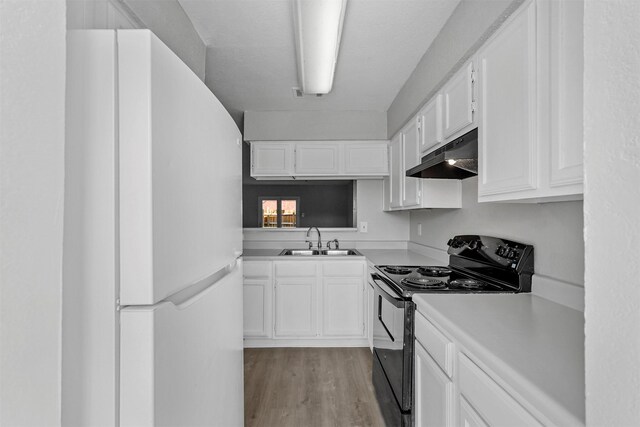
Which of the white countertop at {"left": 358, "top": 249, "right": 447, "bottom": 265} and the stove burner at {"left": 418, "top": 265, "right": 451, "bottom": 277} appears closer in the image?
the stove burner at {"left": 418, "top": 265, "right": 451, "bottom": 277}

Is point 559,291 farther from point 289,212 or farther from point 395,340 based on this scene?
point 289,212

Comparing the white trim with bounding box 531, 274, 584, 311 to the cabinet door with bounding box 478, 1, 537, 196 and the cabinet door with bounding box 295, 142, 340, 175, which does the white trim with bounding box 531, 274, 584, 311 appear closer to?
the cabinet door with bounding box 478, 1, 537, 196

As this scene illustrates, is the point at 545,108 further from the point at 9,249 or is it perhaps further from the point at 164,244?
the point at 9,249

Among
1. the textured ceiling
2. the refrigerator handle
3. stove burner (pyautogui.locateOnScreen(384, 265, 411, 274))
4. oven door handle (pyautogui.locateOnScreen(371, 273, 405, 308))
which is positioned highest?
the textured ceiling

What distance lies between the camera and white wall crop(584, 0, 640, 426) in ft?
1.39

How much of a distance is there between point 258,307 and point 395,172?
1763 millimetres

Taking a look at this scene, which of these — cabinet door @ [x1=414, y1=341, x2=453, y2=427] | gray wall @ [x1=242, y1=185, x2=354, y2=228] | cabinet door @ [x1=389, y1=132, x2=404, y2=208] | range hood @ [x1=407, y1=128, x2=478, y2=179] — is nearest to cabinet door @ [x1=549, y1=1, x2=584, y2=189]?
range hood @ [x1=407, y1=128, x2=478, y2=179]

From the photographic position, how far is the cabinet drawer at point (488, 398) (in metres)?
0.81

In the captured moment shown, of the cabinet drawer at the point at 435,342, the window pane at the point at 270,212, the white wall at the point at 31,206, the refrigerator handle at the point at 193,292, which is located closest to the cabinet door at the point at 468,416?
the cabinet drawer at the point at 435,342

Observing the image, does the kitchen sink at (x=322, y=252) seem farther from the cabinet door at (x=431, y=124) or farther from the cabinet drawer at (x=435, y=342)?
the cabinet drawer at (x=435, y=342)

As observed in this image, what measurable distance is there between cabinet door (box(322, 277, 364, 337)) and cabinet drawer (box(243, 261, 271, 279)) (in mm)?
526

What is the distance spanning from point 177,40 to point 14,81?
1519 millimetres

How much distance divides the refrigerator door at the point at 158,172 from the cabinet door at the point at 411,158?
1.85m

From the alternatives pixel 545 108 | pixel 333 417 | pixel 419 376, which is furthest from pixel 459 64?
pixel 333 417
